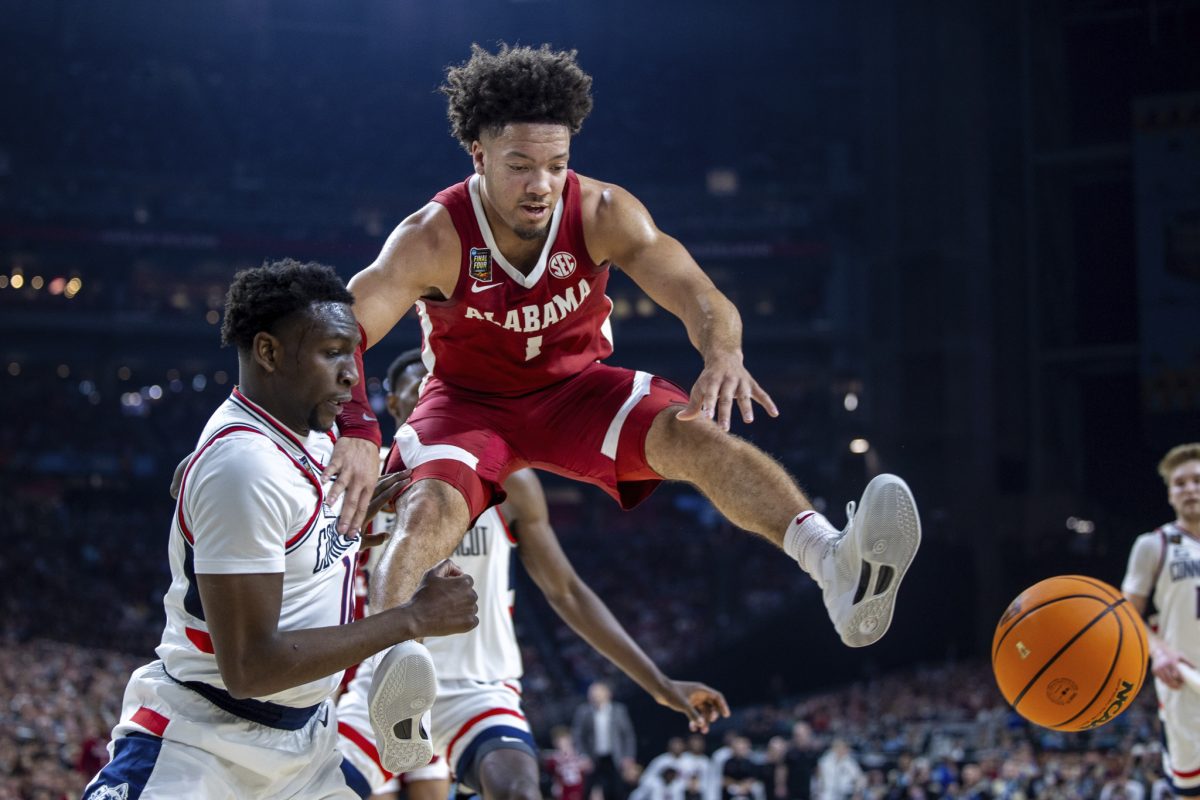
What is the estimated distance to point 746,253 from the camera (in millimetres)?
32375

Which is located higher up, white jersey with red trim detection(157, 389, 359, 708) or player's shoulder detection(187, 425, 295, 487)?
player's shoulder detection(187, 425, 295, 487)

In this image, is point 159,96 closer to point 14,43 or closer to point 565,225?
point 14,43

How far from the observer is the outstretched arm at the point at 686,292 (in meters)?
3.91

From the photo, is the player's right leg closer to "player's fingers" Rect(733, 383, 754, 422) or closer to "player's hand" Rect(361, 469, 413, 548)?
"player's fingers" Rect(733, 383, 754, 422)

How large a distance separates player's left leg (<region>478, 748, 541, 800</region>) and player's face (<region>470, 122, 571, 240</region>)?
2.20 metres

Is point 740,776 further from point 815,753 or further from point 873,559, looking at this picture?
point 873,559

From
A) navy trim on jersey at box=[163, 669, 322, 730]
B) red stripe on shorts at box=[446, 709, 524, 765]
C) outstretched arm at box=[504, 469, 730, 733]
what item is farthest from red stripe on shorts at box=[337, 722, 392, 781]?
navy trim on jersey at box=[163, 669, 322, 730]

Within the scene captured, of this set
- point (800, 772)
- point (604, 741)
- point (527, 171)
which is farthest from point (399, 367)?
point (800, 772)

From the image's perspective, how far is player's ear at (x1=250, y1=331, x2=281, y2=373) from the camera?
11.9ft

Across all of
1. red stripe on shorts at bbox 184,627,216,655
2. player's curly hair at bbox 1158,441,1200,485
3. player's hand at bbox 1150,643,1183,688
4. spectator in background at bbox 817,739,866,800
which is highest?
red stripe on shorts at bbox 184,627,216,655

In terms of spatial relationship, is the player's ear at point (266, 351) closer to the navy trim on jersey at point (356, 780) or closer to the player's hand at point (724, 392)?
the player's hand at point (724, 392)

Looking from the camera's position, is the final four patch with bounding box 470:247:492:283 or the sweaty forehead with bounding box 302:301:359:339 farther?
the final four patch with bounding box 470:247:492:283

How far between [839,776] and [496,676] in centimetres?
915

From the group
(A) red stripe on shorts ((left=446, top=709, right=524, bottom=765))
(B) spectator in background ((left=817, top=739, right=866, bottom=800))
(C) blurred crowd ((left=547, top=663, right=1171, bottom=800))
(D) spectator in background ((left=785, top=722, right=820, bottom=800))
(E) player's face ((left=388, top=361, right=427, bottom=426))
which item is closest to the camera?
(A) red stripe on shorts ((left=446, top=709, right=524, bottom=765))
